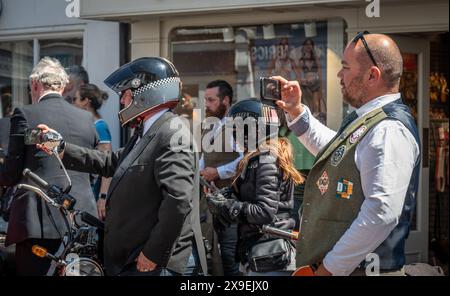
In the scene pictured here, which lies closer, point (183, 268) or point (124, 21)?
point (183, 268)

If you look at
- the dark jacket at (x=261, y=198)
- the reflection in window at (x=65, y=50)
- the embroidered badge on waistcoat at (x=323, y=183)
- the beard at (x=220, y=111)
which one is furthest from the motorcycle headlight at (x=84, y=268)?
the reflection in window at (x=65, y=50)

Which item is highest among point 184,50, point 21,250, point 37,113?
point 184,50

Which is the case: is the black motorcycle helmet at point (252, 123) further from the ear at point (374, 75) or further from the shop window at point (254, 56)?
the shop window at point (254, 56)

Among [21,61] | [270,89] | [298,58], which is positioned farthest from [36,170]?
[21,61]

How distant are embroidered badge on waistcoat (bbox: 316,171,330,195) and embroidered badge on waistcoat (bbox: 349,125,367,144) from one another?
19 centimetres

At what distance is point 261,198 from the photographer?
504 centimetres

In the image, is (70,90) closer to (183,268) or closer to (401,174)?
(183,268)

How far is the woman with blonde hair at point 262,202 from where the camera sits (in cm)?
503

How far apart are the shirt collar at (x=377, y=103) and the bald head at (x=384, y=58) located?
0.15 ft

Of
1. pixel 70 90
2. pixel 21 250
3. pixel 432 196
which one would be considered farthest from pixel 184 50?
pixel 21 250

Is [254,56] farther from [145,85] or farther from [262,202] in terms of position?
[145,85]

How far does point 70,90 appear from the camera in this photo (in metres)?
7.80

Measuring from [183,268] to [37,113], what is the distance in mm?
1862

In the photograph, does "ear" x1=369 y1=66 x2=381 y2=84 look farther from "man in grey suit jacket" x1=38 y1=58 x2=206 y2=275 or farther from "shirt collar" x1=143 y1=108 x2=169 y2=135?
"shirt collar" x1=143 y1=108 x2=169 y2=135
